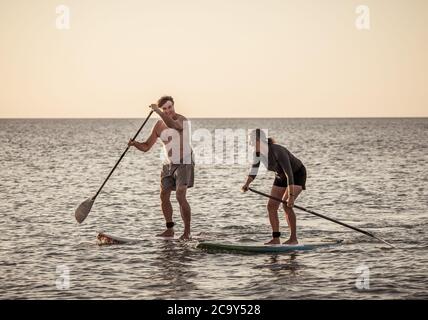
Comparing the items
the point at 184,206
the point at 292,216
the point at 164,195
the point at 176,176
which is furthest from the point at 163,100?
the point at 292,216

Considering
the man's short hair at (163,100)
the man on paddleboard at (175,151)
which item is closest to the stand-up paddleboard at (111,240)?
the man on paddleboard at (175,151)

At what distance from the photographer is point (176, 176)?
16.0 meters

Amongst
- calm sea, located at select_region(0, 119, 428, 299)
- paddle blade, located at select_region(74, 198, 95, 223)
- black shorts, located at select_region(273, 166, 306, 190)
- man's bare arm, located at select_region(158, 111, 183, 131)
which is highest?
man's bare arm, located at select_region(158, 111, 183, 131)

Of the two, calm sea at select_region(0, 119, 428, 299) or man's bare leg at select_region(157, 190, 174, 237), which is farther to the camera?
man's bare leg at select_region(157, 190, 174, 237)

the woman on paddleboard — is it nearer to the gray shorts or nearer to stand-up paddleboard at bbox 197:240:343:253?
stand-up paddleboard at bbox 197:240:343:253

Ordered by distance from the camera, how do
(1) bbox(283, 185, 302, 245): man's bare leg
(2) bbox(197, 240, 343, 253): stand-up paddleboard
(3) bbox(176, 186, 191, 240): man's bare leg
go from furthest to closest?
(3) bbox(176, 186, 191, 240): man's bare leg → (2) bbox(197, 240, 343, 253): stand-up paddleboard → (1) bbox(283, 185, 302, 245): man's bare leg

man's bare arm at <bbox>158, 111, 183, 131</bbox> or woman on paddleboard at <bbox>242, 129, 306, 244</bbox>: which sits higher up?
man's bare arm at <bbox>158, 111, 183, 131</bbox>

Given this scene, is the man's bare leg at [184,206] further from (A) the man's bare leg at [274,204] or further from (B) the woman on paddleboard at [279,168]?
(A) the man's bare leg at [274,204]

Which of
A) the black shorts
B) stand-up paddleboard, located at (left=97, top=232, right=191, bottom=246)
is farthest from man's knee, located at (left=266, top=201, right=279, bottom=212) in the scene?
stand-up paddleboard, located at (left=97, top=232, right=191, bottom=246)

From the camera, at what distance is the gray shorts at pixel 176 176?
1585 cm

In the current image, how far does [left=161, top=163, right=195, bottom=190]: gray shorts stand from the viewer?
1585 centimetres

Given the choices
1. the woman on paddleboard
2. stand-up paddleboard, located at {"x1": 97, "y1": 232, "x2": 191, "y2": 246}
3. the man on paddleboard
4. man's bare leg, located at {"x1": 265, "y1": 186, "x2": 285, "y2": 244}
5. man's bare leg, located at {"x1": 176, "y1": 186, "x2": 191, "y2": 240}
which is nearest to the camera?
the woman on paddleboard
